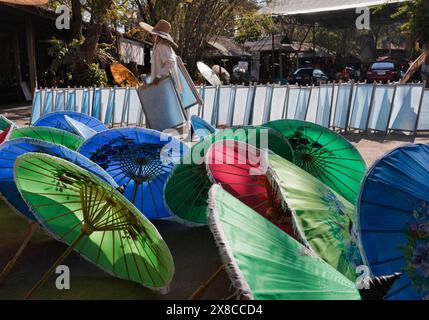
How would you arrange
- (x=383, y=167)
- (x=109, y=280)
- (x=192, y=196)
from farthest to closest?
(x=192, y=196) < (x=109, y=280) < (x=383, y=167)

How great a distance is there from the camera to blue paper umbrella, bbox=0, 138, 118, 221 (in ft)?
10.2

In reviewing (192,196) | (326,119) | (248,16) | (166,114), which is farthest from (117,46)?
(192,196)

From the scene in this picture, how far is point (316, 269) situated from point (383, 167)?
2.78 ft

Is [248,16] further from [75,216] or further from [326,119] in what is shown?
[75,216]

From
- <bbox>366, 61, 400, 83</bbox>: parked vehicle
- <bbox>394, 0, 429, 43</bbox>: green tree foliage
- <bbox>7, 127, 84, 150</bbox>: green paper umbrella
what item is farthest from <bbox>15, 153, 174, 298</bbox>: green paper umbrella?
<bbox>366, 61, 400, 83</bbox>: parked vehicle

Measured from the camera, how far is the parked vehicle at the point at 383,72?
89.9 feet

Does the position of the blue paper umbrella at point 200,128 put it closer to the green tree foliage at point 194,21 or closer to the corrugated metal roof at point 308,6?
the green tree foliage at point 194,21

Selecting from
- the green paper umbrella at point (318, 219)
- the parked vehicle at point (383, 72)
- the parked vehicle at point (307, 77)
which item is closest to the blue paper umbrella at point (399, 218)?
the green paper umbrella at point (318, 219)

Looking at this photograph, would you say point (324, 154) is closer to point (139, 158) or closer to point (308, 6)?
point (139, 158)

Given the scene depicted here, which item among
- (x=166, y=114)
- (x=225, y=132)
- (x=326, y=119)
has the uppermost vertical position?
(x=225, y=132)

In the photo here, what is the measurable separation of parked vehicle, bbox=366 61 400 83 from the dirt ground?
24658 mm

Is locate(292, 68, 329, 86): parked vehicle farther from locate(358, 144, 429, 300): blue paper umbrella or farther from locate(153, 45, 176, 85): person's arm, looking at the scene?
locate(358, 144, 429, 300): blue paper umbrella
